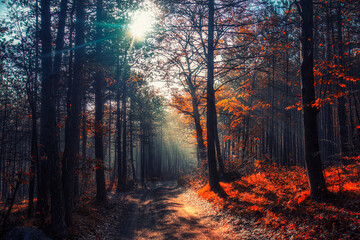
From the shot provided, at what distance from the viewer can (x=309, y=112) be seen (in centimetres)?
764

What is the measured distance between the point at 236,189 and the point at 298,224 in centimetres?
625

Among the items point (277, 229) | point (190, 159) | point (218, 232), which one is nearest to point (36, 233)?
point (218, 232)

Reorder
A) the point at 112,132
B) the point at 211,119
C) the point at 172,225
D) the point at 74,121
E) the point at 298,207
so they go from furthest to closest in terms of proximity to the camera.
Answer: the point at 211,119 < the point at 112,132 < the point at 172,225 < the point at 74,121 < the point at 298,207

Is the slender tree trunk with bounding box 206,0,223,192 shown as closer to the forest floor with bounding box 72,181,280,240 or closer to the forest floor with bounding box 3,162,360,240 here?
the forest floor with bounding box 3,162,360,240

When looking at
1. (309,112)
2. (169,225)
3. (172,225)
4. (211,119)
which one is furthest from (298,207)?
(211,119)

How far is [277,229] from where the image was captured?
681 cm

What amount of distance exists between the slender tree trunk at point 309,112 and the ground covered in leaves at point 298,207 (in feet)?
1.75

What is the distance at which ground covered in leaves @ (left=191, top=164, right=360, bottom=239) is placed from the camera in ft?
18.8

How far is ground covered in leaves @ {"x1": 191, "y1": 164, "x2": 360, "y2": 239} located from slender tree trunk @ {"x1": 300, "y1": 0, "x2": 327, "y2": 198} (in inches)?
21.0

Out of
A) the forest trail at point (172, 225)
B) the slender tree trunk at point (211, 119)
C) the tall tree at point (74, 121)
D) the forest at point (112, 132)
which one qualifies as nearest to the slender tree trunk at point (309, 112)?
the forest at point (112, 132)

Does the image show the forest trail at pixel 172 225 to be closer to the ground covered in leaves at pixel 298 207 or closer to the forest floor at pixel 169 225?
the forest floor at pixel 169 225

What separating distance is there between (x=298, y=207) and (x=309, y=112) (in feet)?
10.1

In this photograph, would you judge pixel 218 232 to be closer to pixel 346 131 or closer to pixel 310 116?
pixel 310 116

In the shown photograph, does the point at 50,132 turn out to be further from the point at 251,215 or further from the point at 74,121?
the point at 251,215
